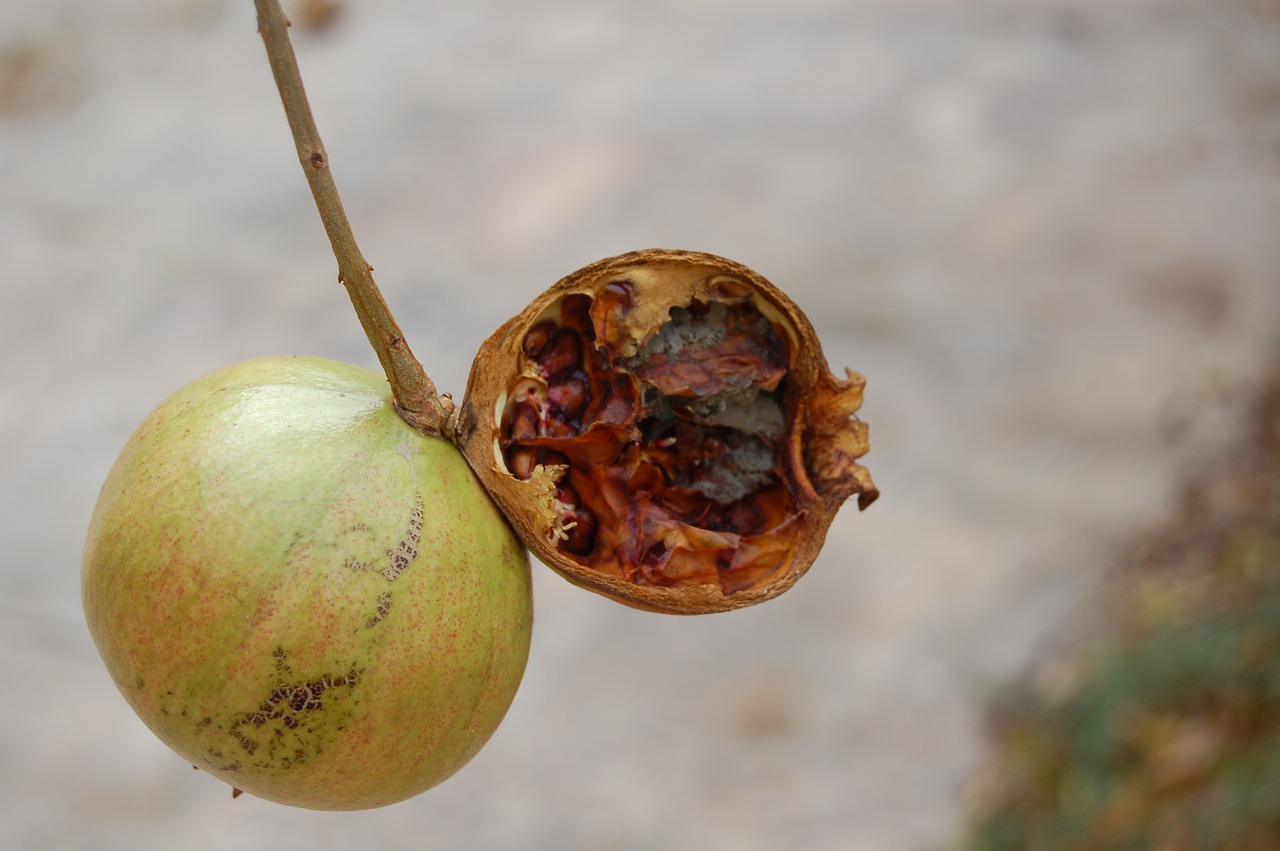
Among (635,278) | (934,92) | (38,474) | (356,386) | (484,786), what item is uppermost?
(635,278)

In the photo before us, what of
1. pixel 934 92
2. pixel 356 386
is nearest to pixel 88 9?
pixel 934 92

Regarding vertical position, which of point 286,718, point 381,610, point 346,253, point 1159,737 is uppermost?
point 346,253

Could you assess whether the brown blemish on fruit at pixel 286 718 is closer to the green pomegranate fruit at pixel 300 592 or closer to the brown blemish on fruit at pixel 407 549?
the green pomegranate fruit at pixel 300 592

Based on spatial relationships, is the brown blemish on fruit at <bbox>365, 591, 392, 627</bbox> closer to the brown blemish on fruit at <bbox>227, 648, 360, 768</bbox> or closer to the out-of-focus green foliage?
the brown blemish on fruit at <bbox>227, 648, 360, 768</bbox>

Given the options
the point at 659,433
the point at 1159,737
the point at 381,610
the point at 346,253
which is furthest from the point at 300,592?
the point at 1159,737

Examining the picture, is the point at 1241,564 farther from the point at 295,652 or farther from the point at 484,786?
the point at 295,652

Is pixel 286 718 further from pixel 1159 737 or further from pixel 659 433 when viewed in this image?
pixel 1159 737
